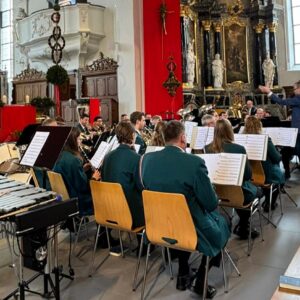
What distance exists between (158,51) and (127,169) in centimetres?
889

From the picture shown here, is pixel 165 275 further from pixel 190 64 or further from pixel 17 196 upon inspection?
pixel 190 64

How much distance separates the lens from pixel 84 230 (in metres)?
4.84

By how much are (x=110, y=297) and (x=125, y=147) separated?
1320 millimetres

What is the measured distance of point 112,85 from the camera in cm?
1359

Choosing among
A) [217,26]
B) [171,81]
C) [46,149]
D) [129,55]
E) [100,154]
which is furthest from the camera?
[217,26]

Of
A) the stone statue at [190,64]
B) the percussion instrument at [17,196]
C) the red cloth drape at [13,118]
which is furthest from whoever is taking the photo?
the stone statue at [190,64]

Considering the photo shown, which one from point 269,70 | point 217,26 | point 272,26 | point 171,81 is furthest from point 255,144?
point 272,26

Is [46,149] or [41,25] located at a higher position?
[41,25]

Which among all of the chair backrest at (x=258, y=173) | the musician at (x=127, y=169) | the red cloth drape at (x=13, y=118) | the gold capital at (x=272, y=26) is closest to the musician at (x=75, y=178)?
the musician at (x=127, y=169)

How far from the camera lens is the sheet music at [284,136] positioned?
5996mm

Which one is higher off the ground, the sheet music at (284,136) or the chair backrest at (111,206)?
the sheet music at (284,136)

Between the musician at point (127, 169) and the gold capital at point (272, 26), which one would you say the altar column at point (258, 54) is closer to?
the gold capital at point (272, 26)

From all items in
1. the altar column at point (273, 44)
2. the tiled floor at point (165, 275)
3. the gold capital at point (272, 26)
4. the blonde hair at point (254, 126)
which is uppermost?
the gold capital at point (272, 26)

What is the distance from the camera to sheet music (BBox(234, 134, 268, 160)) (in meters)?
4.39
